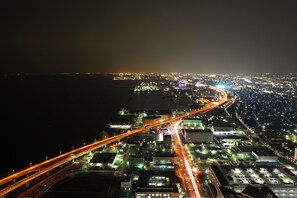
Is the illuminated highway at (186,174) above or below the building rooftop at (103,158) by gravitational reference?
below

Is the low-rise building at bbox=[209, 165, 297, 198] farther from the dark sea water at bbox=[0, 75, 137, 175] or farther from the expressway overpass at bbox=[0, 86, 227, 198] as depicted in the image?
the dark sea water at bbox=[0, 75, 137, 175]

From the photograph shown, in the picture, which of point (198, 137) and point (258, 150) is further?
point (198, 137)

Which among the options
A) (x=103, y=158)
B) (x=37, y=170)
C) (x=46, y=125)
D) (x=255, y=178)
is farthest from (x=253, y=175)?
(x=46, y=125)

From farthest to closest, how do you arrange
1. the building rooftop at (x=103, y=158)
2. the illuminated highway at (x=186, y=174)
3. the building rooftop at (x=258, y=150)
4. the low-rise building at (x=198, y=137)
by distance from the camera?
1. the low-rise building at (x=198, y=137)
2. the building rooftop at (x=258, y=150)
3. the building rooftop at (x=103, y=158)
4. the illuminated highway at (x=186, y=174)

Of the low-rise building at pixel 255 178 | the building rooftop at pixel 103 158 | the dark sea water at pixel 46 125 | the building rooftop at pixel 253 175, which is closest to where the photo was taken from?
the low-rise building at pixel 255 178

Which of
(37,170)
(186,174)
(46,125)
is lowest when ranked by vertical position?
(186,174)

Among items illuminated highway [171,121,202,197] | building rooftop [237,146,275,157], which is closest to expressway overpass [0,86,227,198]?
illuminated highway [171,121,202,197]

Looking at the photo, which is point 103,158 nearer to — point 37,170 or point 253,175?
point 37,170

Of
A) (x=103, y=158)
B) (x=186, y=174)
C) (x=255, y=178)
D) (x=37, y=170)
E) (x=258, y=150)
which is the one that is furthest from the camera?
(x=258, y=150)

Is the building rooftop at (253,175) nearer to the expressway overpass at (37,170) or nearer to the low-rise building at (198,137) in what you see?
the low-rise building at (198,137)

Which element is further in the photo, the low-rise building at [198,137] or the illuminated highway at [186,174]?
the low-rise building at [198,137]

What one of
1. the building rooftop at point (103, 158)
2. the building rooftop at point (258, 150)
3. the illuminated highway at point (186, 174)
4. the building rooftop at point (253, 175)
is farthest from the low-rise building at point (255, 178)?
the building rooftop at point (103, 158)

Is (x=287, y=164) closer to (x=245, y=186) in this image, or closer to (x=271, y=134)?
(x=245, y=186)
